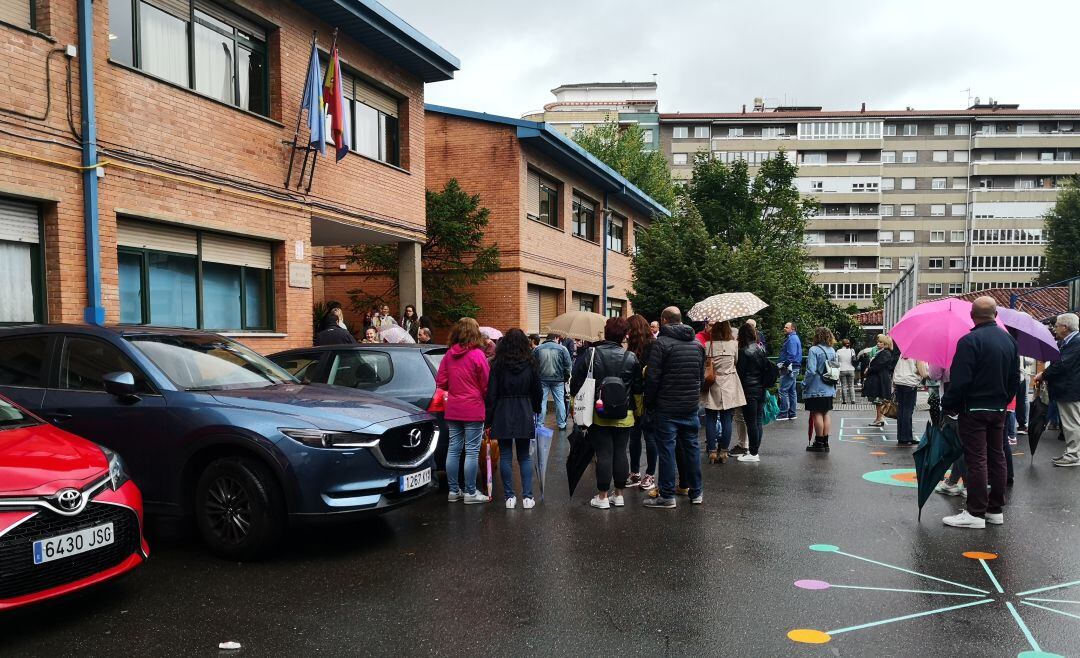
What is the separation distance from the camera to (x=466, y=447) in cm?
738

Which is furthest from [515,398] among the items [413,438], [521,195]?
[521,195]

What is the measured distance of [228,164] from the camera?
11695 millimetres

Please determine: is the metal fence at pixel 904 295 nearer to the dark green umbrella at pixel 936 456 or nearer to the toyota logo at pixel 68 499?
the dark green umbrella at pixel 936 456

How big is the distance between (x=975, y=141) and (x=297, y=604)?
84.6m

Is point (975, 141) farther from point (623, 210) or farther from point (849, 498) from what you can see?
point (849, 498)

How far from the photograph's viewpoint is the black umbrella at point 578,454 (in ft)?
24.5

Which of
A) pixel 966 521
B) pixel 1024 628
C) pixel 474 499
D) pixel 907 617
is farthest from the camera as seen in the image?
pixel 474 499

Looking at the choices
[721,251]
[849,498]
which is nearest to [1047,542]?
[849,498]

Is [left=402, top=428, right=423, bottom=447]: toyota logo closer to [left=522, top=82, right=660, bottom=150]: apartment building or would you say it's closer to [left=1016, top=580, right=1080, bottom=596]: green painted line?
[left=1016, top=580, right=1080, bottom=596]: green painted line

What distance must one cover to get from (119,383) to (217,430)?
732 mm

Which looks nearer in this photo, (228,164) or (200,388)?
(200,388)

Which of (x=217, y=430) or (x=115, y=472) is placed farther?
(x=217, y=430)

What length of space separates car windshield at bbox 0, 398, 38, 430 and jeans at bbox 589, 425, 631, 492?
4401mm

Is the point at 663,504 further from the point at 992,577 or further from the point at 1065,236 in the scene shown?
the point at 1065,236
